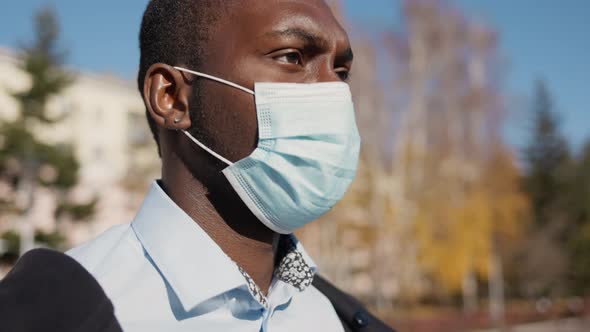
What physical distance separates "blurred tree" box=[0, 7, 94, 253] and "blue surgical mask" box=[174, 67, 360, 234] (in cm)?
2220

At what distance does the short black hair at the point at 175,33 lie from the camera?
1.92 m

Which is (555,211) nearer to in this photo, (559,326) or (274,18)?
(559,326)

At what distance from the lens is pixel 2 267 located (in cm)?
2239

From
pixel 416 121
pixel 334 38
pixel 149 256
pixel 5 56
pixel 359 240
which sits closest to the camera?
pixel 149 256

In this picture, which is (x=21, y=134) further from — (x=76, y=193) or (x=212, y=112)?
(x=212, y=112)

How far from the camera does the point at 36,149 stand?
22.9 metres

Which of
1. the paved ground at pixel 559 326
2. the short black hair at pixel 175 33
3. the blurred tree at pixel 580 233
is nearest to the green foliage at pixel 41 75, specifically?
the paved ground at pixel 559 326

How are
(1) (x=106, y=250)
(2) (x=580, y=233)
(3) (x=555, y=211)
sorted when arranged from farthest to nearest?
1. (3) (x=555, y=211)
2. (2) (x=580, y=233)
3. (1) (x=106, y=250)

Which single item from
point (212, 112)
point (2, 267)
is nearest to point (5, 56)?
point (2, 267)

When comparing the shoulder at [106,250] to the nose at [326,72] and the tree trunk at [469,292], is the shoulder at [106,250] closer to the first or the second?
the nose at [326,72]

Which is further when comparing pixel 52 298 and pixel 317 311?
pixel 317 311

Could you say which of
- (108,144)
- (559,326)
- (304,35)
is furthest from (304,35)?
(108,144)

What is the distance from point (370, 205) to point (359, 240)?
375 centimetres

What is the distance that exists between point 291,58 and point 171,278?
764 mm
